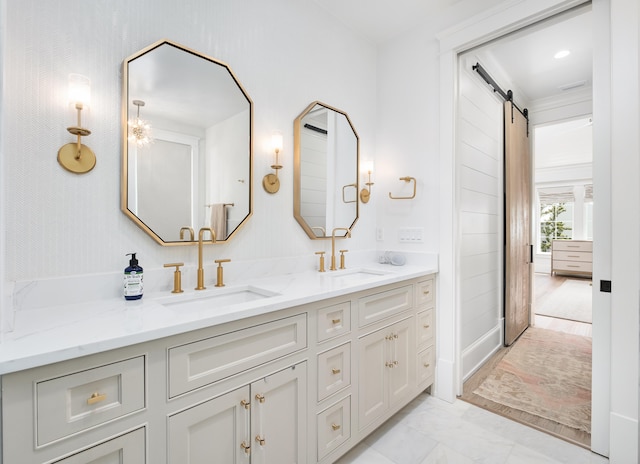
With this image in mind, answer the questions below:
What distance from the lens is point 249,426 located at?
1.20 m

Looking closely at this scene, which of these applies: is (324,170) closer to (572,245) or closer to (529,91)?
(529,91)

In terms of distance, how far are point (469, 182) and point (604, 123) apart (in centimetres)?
101

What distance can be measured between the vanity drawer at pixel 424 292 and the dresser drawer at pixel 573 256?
701 centimetres

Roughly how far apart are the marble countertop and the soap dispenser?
1.2 inches

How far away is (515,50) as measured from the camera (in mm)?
2900

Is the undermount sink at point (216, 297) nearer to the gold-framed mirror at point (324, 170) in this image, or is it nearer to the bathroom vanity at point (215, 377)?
the bathroom vanity at point (215, 377)

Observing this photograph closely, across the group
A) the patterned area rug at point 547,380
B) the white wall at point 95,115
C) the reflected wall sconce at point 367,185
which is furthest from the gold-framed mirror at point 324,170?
the patterned area rug at point 547,380

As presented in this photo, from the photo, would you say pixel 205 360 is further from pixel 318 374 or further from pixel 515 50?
pixel 515 50

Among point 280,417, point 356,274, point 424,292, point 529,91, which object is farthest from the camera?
point 529,91

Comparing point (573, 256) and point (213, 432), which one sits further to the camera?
point (573, 256)

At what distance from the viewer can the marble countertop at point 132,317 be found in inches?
32.0

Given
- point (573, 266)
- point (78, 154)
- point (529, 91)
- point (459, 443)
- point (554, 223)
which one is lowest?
point (459, 443)

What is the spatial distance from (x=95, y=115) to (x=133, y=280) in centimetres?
72

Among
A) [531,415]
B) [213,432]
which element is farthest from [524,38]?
[213,432]
